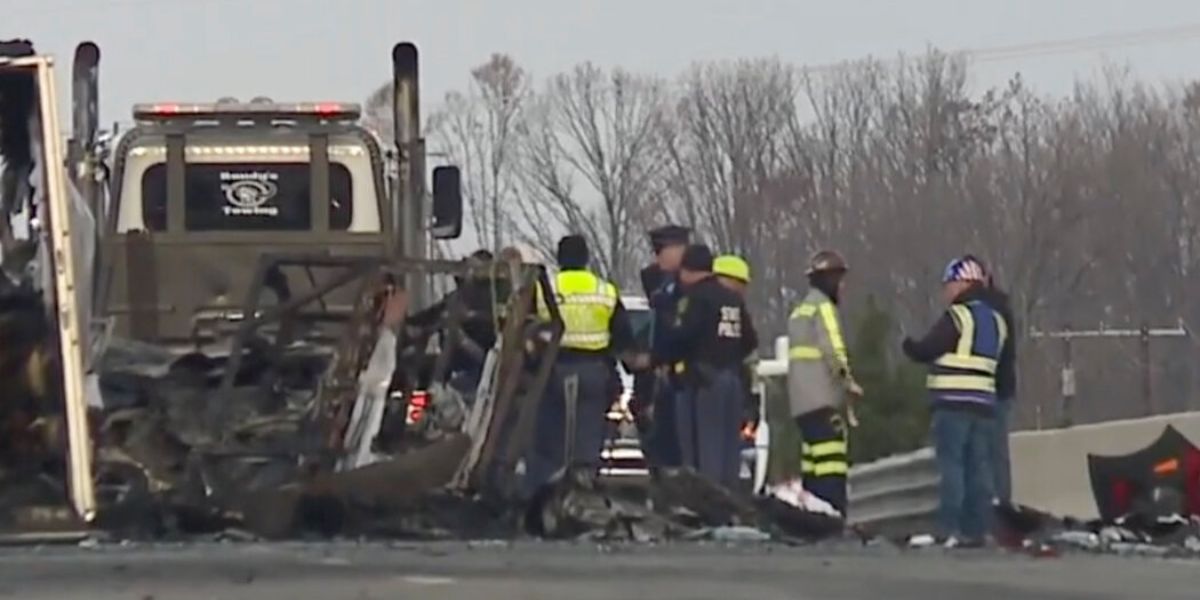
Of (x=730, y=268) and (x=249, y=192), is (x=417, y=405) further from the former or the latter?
(x=249, y=192)

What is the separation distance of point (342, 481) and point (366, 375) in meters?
1.00

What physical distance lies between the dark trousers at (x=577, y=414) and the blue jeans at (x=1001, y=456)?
202 cm

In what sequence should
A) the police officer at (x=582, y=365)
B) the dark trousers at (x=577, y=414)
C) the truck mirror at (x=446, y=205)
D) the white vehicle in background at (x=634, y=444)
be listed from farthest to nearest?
the truck mirror at (x=446, y=205) < the white vehicle in background at (x=634, y=444) < the police officer at (x=582, y=365) < the dark trousers at (x=577, y=414)

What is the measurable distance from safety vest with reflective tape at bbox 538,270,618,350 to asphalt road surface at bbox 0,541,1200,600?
4518 mm

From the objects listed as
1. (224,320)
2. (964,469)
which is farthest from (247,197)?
(964,469)

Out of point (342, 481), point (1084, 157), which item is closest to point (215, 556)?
point (342, 481)

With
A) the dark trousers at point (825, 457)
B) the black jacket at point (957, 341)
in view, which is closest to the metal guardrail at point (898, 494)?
the dark trousers at point (825, 457)

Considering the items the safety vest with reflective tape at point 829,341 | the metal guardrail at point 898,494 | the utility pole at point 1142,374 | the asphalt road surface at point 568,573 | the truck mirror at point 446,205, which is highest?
the truck mirror at point 446,205

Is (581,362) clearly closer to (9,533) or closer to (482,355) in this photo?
(482,355)

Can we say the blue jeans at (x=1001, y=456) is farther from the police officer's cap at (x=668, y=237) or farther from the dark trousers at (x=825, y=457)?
the police officer's cap at (x=668, y=237)

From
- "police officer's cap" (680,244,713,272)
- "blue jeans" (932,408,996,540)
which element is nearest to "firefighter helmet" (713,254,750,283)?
"police officer's cap" (680,244,713,272)

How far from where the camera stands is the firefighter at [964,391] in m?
12.8

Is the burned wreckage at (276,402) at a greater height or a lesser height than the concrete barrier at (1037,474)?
greater

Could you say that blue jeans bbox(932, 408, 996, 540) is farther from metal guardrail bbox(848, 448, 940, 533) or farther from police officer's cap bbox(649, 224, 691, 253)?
police officer's cap bbox(649, 224, 691, 253)
